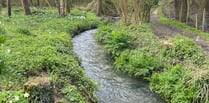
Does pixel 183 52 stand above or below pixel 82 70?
above

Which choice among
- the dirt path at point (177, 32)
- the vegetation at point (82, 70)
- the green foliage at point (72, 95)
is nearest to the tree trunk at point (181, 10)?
the dirt path at point (177, 32)

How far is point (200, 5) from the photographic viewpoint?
1011 inches

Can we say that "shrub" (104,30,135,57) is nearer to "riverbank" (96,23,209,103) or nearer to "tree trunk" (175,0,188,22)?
"riverbank" (96,23,209,103)

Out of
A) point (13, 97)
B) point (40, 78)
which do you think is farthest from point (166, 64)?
point (13, 97)

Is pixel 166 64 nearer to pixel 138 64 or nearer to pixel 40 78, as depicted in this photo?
pixel 138 64

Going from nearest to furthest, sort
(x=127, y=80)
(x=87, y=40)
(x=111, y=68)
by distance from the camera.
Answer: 1. (x=127, y=80)
2. (x=111, y=68)
3. (x=87, y=40)

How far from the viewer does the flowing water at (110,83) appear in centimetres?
1101

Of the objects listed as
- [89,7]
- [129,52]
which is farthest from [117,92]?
[89,7]

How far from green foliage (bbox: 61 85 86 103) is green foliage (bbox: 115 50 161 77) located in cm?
487

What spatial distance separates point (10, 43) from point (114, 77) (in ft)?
14.4

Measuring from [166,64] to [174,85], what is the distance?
2461 mm

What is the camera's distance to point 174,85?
11016 mm

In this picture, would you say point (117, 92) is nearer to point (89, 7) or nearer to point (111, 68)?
point (111, 68)

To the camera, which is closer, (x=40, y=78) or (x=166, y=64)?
(x=40, y=78)
